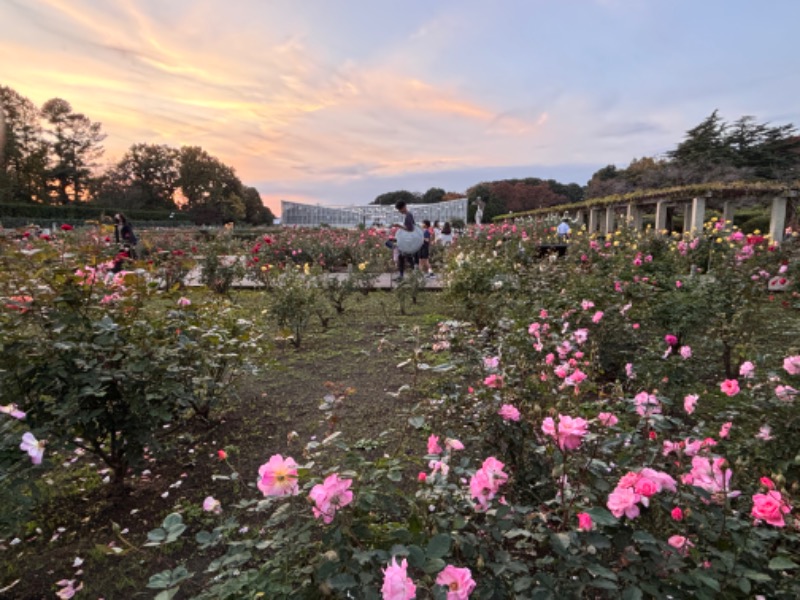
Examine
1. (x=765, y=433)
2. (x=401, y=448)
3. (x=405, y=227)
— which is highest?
(x=405, y=227)

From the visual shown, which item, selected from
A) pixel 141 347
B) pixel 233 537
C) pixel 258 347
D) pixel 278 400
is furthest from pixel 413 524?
pixel 278 400

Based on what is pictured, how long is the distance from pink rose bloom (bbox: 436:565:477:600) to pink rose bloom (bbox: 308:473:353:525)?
0.69 ft

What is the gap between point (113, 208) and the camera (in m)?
41.4

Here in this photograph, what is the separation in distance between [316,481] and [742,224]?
987 inches

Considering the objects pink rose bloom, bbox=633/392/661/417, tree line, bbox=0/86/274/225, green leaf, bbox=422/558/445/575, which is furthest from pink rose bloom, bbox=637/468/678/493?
tree line, bbox=0/86/274/225

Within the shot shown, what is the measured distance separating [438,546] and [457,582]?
6cm

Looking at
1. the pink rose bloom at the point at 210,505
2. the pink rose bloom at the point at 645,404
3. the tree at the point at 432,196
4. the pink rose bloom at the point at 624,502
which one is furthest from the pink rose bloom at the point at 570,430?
the tree at the point at 432,196

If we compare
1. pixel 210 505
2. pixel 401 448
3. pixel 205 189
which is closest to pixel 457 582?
pixel 210 505

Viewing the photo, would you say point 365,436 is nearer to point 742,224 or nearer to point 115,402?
point 115,402

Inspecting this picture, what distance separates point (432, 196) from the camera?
7906 centimetres

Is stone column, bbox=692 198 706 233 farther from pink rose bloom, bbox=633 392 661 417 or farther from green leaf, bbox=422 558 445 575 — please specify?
green leaf, bbox=422 558 445 575

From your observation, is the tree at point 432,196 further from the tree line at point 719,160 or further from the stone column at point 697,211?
the stone column at point 697,211

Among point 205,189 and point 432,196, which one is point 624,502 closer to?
point 205,189

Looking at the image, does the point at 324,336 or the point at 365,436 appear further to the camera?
the point at 324,336
